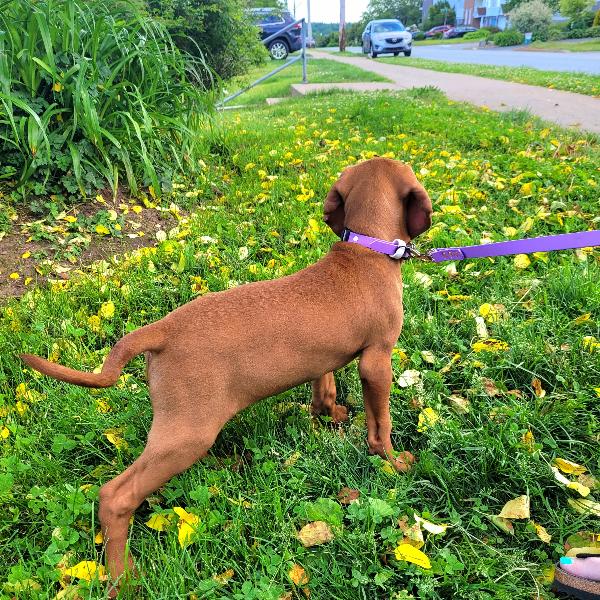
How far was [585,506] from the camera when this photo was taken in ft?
6.49

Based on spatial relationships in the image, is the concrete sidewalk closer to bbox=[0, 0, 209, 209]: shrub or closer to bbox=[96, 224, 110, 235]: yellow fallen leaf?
bbox=[0, 0, 209, 209]: shrub

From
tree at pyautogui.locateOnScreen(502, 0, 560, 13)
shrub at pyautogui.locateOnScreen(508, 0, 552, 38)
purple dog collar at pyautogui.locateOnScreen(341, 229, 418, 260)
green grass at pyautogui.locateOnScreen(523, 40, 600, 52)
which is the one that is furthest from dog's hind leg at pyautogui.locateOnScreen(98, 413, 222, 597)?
tree at pyautogui.locateOnScreen(502, 0, 560, 13)

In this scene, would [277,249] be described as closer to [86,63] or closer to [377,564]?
[86,63]

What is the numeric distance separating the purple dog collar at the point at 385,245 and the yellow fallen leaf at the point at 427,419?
77 cm

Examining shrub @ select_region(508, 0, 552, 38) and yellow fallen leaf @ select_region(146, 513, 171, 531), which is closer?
yellow fallen leaf @ select_region(146, 513, 171, 531)

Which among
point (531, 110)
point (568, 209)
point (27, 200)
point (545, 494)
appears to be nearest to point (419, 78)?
point (531, 110)

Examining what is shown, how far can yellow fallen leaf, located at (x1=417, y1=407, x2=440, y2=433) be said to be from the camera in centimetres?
241

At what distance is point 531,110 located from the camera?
8570 millimetres

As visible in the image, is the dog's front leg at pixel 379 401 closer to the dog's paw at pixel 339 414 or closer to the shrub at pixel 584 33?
the dog's paw at pixel 339 414

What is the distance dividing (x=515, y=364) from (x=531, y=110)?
738 cm

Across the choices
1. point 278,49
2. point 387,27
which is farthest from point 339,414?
point 387,27

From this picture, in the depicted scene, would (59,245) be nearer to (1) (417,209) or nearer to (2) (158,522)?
→ (2) (158,522)

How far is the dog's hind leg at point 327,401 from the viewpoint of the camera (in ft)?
8.46

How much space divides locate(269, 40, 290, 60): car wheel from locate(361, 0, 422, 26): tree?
70.0 metres
